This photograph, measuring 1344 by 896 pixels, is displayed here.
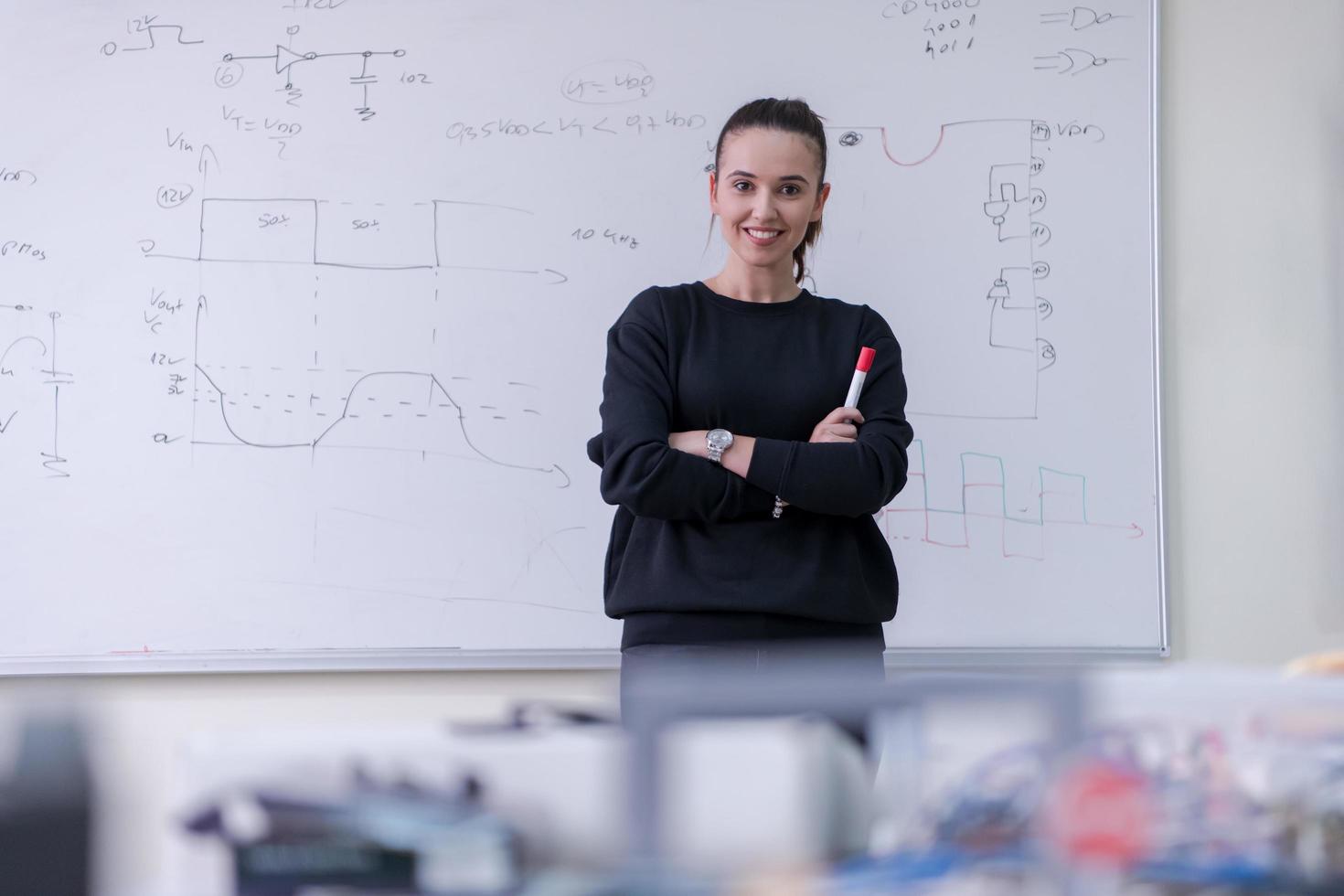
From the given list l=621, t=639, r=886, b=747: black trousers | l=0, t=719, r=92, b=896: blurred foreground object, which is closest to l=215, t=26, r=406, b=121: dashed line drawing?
l=621, t=639, r=886, b=747: black trousers

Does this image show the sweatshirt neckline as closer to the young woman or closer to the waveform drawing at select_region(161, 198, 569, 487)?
the young woman

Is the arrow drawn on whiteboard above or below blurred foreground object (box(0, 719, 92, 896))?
above

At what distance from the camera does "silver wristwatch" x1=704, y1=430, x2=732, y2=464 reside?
1628mm

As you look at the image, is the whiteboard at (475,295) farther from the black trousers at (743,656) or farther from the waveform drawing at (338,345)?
the black trousers at (743,656)

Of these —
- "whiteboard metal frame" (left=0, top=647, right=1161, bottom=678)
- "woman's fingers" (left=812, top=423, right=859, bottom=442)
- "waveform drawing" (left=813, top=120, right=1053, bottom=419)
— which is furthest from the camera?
"waveform drawing" (left=813, top=120, right=1053, bottom=419)

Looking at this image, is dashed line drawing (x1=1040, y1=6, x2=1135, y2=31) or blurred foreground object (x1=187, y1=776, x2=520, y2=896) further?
dashed line drawing (x1=1040, y1=6, x2=1135, y2=31)

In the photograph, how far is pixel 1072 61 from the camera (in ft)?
8.41

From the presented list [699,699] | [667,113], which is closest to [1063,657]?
[667,113]

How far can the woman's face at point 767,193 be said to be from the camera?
175 centimetres

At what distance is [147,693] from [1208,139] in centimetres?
244

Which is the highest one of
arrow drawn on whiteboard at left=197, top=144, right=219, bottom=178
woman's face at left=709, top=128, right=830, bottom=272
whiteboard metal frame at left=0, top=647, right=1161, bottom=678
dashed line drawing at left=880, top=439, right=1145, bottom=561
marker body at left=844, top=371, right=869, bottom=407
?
arrow drawn on whiteboard at left=197, top=144, right=219, bottom=178

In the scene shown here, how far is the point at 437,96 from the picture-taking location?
253 centimetres

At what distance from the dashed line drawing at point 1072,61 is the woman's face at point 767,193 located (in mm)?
1032

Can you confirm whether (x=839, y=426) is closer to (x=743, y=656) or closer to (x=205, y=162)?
(x=743, y=656)
